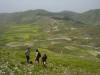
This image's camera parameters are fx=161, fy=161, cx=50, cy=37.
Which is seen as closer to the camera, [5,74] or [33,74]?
[5,74]

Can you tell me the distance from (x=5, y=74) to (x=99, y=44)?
447 feet

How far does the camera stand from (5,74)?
51.3 ft

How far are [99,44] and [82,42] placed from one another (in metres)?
15.6

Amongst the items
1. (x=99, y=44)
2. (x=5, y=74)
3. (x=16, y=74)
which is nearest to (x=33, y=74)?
(x=16, y=74)

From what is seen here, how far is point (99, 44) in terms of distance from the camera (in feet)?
469

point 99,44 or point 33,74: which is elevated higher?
point 33,74

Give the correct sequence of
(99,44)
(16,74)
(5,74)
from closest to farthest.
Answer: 1. (5,74)
2. (16,74)
3. (99,44)

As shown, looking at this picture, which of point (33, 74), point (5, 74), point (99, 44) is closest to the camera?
point (5, 74)

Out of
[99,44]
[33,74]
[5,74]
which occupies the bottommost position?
[99,44]

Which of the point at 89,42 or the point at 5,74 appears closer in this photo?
the point at 5,74

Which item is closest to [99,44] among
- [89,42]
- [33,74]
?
[89,42]

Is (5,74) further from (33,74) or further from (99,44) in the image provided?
(99,44)

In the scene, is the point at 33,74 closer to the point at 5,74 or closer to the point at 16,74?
the point at 16,74

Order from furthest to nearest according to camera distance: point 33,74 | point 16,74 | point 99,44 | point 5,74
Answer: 1. point 99,44
2. point 33,74
3. point 16,74
4. point 5,74
